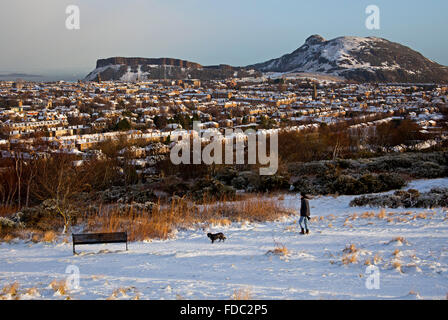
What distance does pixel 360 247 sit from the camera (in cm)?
736

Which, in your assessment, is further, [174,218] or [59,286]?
[174,218]

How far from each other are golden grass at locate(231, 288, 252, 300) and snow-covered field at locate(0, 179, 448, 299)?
0.13 ft

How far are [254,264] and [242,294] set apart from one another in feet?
5.44

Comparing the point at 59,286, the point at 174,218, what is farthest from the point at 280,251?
the point at 174,218

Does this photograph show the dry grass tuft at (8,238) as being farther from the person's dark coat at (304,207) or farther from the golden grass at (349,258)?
the golden grass at (349,258)

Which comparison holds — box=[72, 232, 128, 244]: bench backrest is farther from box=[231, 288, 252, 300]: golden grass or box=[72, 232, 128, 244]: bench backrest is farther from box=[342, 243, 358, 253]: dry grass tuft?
box=[342, 243, 358, 253]: dry grass tuft

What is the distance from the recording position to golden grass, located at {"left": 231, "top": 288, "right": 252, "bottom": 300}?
4.92 m

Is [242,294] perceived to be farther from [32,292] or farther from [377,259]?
[32,292]

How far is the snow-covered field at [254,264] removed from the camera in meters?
5.24

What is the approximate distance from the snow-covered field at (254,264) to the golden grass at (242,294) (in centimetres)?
4

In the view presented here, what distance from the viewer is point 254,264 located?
21.8ft

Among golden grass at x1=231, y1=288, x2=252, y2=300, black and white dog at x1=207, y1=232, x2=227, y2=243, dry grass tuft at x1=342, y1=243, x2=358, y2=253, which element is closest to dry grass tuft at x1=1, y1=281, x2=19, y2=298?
golden grass at x1=231, y1=288, x2=252, y2=300
